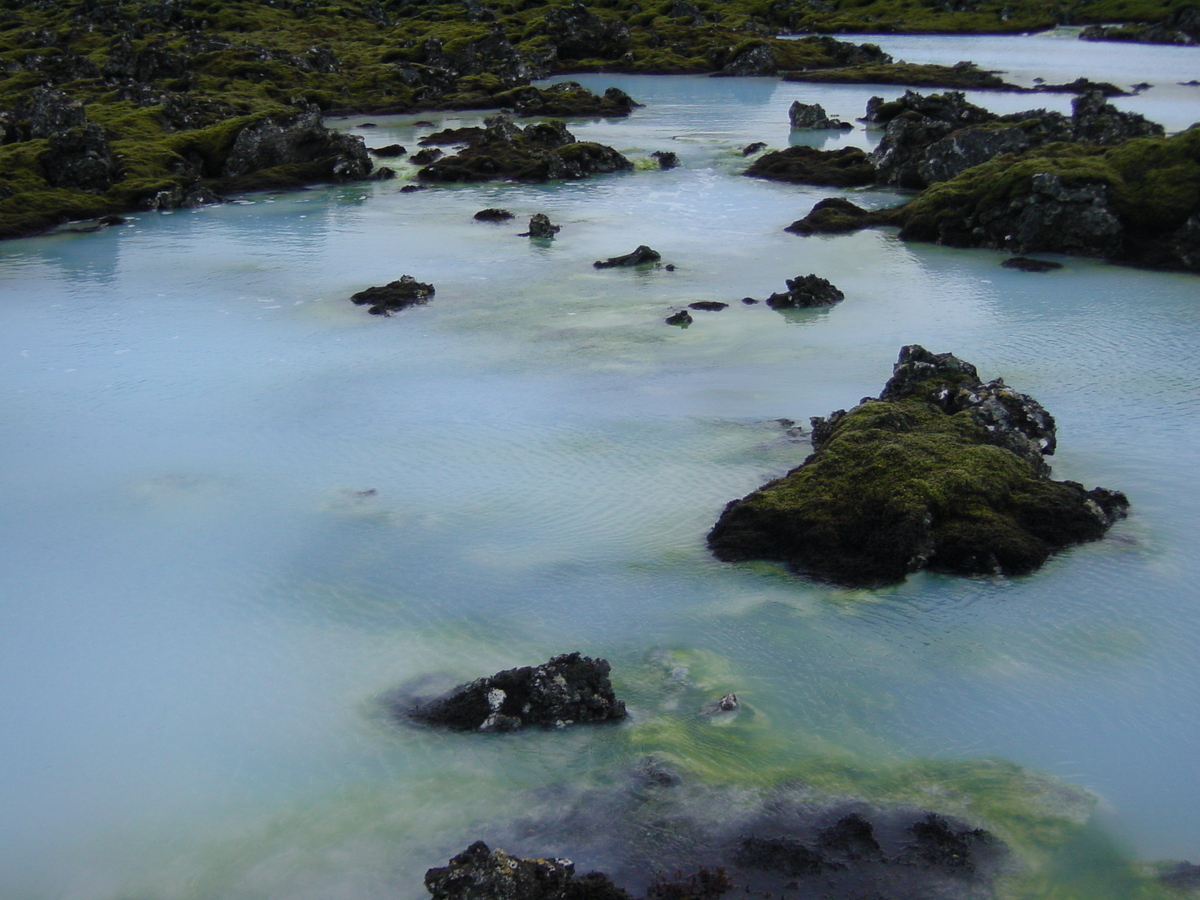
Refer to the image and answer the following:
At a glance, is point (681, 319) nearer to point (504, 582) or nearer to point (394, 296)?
point (394, 296)

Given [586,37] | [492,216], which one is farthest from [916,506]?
[586,37]

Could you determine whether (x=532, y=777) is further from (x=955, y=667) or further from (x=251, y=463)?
(x=251, y=463)

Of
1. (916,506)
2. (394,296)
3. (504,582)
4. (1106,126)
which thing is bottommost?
(504,582)

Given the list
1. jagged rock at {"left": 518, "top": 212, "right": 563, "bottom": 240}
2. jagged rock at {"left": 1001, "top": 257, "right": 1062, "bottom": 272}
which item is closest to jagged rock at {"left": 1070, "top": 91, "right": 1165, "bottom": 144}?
jagged rock at {"left": 1001, "top": 257, "right": 1062, "bottom": 272}

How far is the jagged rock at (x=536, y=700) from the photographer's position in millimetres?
9961

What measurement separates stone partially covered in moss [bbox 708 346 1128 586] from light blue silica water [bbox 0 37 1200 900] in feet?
1.24

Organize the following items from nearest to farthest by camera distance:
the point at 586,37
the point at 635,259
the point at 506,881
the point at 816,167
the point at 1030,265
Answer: the point at 506,881 < the point at 1030,265 < the point at 635,259 < the point at 816,167 < the point at 586,37

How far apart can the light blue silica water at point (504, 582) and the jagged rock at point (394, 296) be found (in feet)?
1.22

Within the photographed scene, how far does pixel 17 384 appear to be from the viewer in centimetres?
1980

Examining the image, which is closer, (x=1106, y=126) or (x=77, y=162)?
(x=1106, y=126)

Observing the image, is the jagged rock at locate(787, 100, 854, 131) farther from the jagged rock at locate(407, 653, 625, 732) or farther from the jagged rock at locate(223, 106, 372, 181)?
the jagged rock at locate(407, 653, 625, 732)

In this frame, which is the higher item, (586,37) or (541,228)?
(586,37)

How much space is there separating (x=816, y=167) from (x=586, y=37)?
4183cm

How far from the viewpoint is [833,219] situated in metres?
30.2
